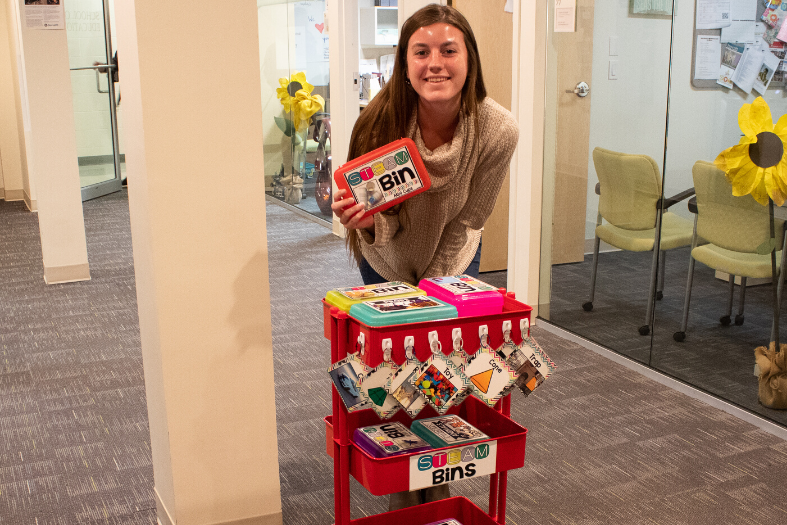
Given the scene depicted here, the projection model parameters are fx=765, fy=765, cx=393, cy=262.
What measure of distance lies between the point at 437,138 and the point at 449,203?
0.16m

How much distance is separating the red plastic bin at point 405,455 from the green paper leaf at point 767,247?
156cm

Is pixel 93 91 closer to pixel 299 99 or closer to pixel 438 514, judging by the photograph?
pixel 299 99

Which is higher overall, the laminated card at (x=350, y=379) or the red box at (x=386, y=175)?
the red box at (x=386, y=175)

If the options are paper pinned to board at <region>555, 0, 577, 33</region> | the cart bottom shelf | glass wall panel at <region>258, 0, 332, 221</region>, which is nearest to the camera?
the cart bottom shelf

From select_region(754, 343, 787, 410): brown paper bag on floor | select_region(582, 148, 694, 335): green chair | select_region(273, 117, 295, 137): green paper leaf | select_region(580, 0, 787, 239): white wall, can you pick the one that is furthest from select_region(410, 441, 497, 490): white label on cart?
select_region(273, 117, 295, 137): green paper leaf

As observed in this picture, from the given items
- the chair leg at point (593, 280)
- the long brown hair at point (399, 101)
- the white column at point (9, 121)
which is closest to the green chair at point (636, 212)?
the chair leg at point (593, 280)

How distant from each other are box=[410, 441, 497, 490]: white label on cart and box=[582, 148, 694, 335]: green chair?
193 cm

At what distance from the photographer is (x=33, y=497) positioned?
234 cm

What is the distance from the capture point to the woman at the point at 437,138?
170 cm

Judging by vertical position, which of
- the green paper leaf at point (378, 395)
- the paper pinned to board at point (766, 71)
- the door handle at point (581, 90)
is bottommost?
the green paper leaf at point (378, 395)

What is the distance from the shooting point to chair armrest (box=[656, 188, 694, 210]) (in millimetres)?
3100

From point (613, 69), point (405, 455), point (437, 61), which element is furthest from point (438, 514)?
point (613, 69)

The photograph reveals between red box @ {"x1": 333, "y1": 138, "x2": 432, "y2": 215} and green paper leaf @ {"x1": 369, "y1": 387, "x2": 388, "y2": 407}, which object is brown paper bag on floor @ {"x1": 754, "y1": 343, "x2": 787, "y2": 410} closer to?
red box @ {"x1": 333, "y1": 138, "x2": 432, "y2": 215}

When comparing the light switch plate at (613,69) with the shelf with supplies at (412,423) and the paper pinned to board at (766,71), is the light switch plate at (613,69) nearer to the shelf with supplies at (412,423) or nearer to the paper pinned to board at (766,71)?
the paper pinned to board at (766,71)
